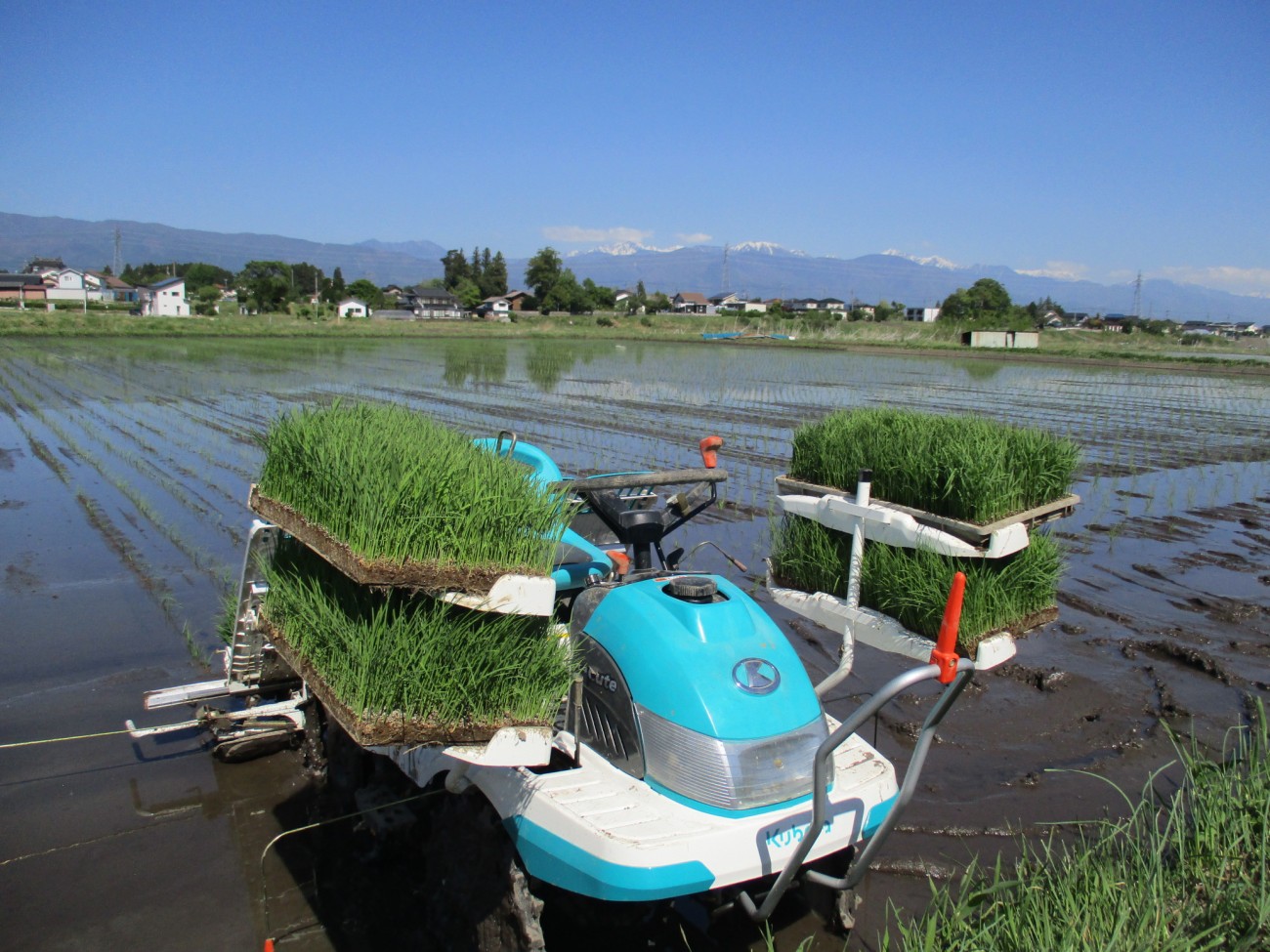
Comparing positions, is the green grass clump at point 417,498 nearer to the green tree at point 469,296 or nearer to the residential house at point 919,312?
the green tree at point 469,296

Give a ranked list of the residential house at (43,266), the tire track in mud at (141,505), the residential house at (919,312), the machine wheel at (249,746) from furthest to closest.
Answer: the residential house at (919,312)
the residential house at (43,266)
the tire track in mud at (141,505)
the machine wheel at (249,746)

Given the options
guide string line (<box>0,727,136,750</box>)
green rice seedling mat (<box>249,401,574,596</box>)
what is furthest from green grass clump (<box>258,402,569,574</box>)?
guide string line (<box>0,727,136,750</box>)

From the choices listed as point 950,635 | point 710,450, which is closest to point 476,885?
point 950,635

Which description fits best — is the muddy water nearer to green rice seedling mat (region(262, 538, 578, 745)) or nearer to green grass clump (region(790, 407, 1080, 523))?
green rice seedling mat (region(262, 538, 578, 745))

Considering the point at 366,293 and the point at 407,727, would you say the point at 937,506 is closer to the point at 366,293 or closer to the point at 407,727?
the point at 407,727

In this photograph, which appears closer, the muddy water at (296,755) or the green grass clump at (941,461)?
the muddy water at (296,755)

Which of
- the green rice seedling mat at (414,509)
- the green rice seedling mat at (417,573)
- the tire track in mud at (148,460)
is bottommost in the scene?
the tire track in mud at (148,460)

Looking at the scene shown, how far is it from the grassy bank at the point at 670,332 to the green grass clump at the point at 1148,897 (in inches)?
1408

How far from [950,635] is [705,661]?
0.77 metres

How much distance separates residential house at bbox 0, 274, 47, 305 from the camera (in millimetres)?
71000

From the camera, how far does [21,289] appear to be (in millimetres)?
70938

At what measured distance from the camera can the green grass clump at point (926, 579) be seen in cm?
388

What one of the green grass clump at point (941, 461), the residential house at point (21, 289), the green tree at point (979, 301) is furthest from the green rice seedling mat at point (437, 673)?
the residential house at point (21, 289)

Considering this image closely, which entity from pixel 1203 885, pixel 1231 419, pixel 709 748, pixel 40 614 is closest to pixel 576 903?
pixel 709 748
